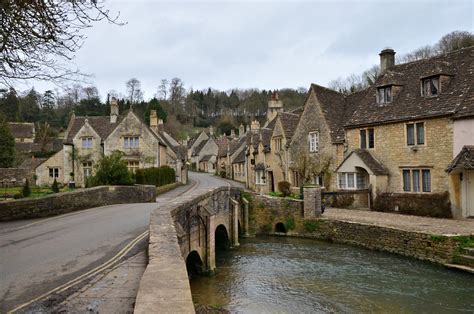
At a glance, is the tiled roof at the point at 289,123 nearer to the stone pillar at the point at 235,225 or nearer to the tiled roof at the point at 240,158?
the stone pillar at the point at 235,225

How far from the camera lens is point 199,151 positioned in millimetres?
93188

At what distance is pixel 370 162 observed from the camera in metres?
26.8

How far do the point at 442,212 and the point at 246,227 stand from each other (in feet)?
39.9

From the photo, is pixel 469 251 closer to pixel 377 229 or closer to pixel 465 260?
pixel 465 260

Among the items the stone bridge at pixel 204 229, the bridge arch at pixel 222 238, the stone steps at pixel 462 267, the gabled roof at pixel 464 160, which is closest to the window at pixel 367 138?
the gabled roof at pixel 464 160

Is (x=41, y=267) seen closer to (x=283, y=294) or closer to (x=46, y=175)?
(x=283, y=294)

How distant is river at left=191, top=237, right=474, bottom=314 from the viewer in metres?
13.5

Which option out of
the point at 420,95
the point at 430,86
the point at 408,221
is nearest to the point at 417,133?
the point at 420,95

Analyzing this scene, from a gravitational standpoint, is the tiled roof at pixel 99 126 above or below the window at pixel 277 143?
above

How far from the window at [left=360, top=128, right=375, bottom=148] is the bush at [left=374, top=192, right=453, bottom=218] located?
12.1ft

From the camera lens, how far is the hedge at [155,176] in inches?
1403

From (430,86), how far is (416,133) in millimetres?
3063

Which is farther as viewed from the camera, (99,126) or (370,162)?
(99,126)

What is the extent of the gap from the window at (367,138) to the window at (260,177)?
1423 cm
